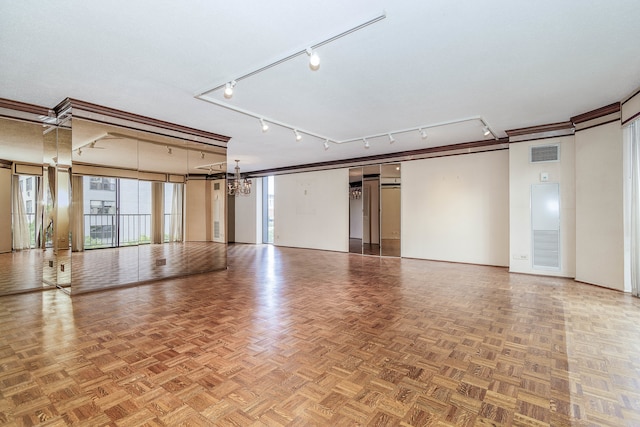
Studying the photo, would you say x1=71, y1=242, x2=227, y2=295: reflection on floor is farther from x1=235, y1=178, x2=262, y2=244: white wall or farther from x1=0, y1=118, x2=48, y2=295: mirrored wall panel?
x1=235, y1=178, x2=262, y2=244: white wall

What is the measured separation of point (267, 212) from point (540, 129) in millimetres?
8612

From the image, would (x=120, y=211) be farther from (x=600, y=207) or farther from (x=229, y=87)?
(x=600, y=207)

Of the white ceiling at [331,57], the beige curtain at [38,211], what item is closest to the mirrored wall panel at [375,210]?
the white ceiling at [331,57]

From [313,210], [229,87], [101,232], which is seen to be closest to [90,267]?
[101,232]

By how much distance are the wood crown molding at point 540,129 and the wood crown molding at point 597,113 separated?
236 millimetres

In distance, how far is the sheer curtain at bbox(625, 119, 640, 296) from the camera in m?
4.19

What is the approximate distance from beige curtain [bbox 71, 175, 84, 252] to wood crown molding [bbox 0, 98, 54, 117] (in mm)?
1050

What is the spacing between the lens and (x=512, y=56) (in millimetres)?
3018

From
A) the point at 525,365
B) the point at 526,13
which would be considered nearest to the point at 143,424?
the point at 525,365

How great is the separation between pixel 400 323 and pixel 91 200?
4.60 meters

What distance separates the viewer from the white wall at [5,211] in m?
4.80

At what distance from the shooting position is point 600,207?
475 cm

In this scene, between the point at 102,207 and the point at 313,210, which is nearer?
the point at 102,207

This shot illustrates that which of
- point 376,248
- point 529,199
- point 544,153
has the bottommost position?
point 376,248
